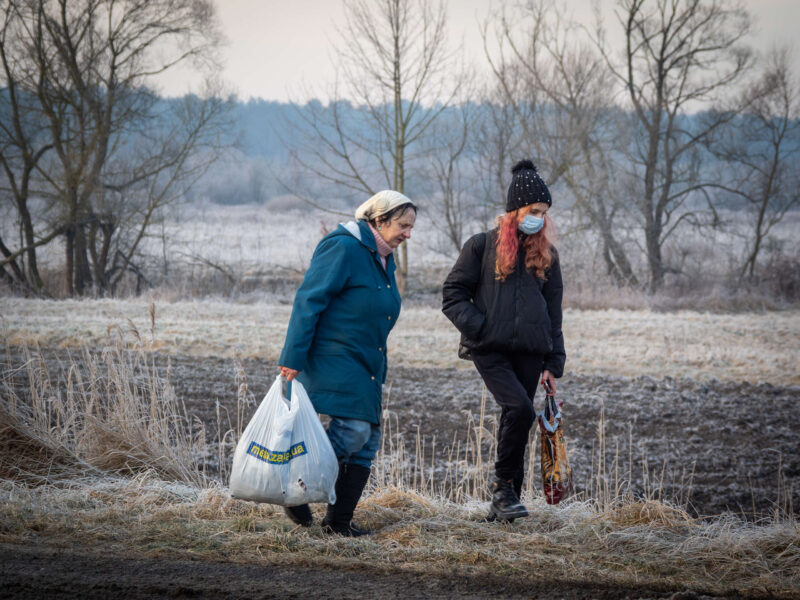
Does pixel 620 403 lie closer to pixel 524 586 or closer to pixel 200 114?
pixel 524 586

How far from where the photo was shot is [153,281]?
965 inches

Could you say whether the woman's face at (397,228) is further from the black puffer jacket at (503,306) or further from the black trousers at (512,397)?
the black trousers at (512,397)

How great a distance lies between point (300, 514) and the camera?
12.9 feet

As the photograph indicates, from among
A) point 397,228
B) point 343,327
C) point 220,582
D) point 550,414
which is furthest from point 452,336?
point 220,582

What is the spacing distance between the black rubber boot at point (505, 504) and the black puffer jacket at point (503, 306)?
721mm

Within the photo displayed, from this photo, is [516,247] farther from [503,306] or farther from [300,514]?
[300,514]

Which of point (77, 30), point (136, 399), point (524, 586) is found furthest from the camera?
point (77, 30)

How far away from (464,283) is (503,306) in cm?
29

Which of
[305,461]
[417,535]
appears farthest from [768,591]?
[305,461]

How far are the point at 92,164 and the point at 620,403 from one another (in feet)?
60.9

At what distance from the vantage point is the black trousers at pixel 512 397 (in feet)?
13.4

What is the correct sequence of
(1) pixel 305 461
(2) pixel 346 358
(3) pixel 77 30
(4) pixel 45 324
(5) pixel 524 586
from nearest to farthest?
(5) pixel 524 586 < (1) pixel 305 461 < (2) pixel 346 358 < (4) pixel 45 324 < (3) pixel 77 30

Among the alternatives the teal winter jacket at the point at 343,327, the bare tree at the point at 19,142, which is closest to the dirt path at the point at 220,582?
the teal winter jacket at the point at 343,327

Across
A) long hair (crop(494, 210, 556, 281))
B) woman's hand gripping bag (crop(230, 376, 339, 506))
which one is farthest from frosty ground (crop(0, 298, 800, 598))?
long hair (crop(494, 210, 556, 281))
